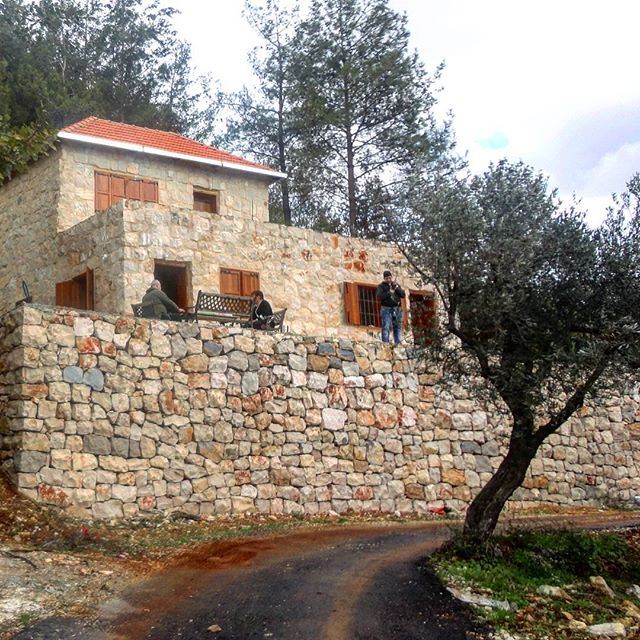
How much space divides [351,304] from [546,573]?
37.0ft

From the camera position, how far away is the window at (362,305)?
71.4 feet

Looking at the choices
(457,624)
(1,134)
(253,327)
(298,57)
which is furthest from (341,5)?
(457,624)

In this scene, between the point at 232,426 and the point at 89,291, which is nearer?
the point at 232,426

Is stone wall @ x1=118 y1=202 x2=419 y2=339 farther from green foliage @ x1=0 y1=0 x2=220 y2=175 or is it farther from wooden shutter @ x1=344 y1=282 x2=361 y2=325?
green foliage @ x1=0 y1=0 x2=220 y2=175

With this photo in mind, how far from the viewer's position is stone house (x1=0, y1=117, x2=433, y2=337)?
63.0 feet

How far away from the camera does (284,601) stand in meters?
9.14

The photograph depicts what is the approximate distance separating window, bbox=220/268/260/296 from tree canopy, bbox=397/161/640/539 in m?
8.55

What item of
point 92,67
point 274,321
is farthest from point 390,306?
point 92,67

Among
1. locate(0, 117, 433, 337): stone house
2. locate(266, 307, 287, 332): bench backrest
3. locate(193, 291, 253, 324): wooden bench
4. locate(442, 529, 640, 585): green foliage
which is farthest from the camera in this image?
locate(0, 117, 433, 337): stone house

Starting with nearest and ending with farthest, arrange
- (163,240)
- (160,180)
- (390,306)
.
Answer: (390,306), (163,240), (160,180)

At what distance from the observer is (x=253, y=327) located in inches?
663


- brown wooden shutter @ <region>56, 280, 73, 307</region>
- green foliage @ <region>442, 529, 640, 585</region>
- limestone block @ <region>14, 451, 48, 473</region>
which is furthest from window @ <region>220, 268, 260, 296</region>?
green foliage @ <region>442, 529, 640, 585</region>

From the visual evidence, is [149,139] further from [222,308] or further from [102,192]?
[222,308]

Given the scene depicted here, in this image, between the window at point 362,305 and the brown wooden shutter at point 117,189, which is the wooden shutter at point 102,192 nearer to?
the brown wooden shutter at point 117,189
